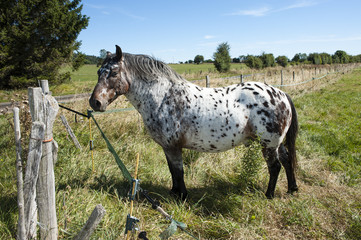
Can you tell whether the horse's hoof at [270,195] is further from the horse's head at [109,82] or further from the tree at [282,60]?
the tree at [282,60]

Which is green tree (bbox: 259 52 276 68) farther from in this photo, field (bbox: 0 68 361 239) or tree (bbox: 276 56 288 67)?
field (bbox: 0 68 361 239)

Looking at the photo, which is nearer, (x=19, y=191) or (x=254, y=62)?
(x=19, y=191)

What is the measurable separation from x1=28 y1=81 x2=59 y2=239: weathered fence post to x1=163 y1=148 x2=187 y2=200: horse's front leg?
1494mm

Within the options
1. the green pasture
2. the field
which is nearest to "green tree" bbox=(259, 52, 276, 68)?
the green pasture

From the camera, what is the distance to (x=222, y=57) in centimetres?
2931

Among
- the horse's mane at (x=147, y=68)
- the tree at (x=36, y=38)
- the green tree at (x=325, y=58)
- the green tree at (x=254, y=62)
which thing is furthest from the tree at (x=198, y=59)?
the horse's mane at (x=147, y=68)

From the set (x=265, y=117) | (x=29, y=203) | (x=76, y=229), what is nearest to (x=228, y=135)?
(x=265, y=117)

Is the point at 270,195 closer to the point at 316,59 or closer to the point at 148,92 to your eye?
the point at 148,92

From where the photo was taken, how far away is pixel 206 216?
316 centimetres

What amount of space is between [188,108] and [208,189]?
63.9 inches

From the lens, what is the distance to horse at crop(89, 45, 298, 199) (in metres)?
3.02

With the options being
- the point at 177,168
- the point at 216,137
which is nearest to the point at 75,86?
the point at 177,168

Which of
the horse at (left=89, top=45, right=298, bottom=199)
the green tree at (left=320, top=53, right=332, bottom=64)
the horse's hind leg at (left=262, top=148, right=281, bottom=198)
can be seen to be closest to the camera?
the horse at (left=89, top=45, right=298, bottom=199)

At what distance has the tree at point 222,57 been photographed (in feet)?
95.7
